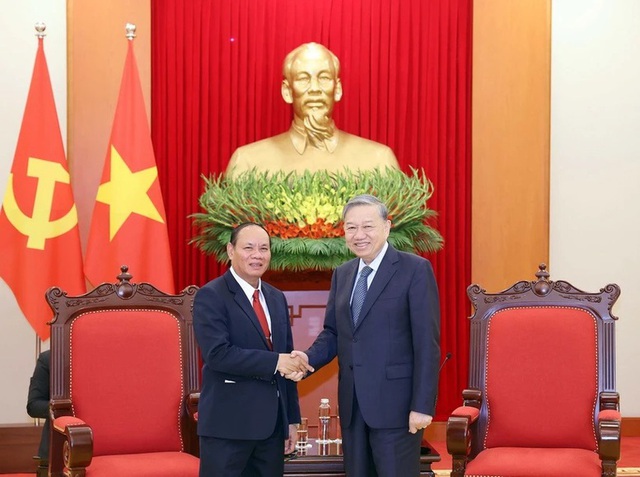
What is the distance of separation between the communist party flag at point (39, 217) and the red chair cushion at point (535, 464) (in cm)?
250

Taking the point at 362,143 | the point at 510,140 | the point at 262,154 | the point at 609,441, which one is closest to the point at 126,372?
the point at 609,441

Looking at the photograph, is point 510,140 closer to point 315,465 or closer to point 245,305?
point 315,465

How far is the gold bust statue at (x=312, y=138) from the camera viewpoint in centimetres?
603

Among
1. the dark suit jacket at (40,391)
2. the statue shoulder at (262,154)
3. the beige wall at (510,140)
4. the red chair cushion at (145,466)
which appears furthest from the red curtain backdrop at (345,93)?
the red chair cushion at (145,466)

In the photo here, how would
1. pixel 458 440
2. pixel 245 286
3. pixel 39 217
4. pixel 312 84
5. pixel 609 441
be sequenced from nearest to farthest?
pixel 245 286 < pixel 609 441 < pixel 458 440 < pixel 39 217 < pixel 312 84

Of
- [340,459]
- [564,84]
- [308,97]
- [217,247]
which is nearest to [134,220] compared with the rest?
[217,247]

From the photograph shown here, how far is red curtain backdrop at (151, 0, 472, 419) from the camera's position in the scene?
257 inches

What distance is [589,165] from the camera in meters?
6.49

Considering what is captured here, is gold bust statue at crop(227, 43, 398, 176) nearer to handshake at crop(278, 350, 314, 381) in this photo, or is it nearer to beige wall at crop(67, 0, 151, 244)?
beige wall at crop(67, 0, 151, 244)

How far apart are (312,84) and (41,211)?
1625 mm

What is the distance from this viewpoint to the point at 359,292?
363 centimetres

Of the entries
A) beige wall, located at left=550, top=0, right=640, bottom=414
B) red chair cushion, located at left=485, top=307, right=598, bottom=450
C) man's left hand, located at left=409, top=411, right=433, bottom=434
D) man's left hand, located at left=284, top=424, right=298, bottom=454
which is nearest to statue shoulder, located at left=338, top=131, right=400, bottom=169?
beige wall, located at left=550, top=0, right=640, bottom=414

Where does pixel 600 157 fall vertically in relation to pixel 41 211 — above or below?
above

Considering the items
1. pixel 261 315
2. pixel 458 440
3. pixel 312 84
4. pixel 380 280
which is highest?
pixel 312 84
